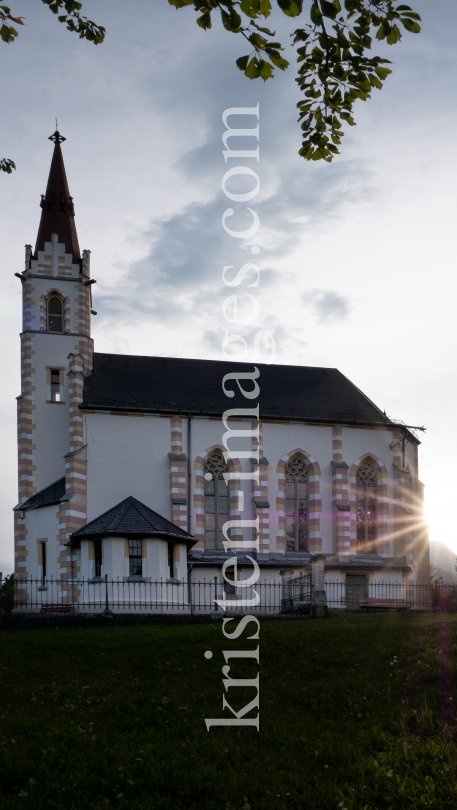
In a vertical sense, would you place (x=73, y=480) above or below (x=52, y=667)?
above

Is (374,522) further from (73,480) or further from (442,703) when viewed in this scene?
(442,703)

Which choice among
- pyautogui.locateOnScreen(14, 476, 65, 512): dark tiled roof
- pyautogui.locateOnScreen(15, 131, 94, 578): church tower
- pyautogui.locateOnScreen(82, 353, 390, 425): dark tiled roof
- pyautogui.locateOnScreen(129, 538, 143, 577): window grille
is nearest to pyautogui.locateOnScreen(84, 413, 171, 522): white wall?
pyautogui.locateOnScreen(15, 131, 94, 578): church tower

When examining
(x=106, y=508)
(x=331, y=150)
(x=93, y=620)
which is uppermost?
(x=331, y=150)

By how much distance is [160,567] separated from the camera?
29578mm

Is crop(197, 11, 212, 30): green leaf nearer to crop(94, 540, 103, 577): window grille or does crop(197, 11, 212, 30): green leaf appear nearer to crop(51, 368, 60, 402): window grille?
crop(94, 540, 103, 577): window grille

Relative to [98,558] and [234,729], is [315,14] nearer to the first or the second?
[234,729]

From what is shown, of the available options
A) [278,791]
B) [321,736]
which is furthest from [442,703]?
[278,791]

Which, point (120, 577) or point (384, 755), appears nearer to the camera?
point (384, 755)

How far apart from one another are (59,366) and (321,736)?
2649cm

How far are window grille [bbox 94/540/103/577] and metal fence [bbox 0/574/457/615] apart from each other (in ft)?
1.49

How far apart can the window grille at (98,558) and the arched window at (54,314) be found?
1140 cm

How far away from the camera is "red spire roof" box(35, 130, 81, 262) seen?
38.2 metres

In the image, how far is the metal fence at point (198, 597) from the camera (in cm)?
2819

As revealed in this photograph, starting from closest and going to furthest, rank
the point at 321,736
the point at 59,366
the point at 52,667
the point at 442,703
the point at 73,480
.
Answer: the point at 321,736, the point at 442,703, the point at 52,667, the point at 73,480, the point at 59,366
